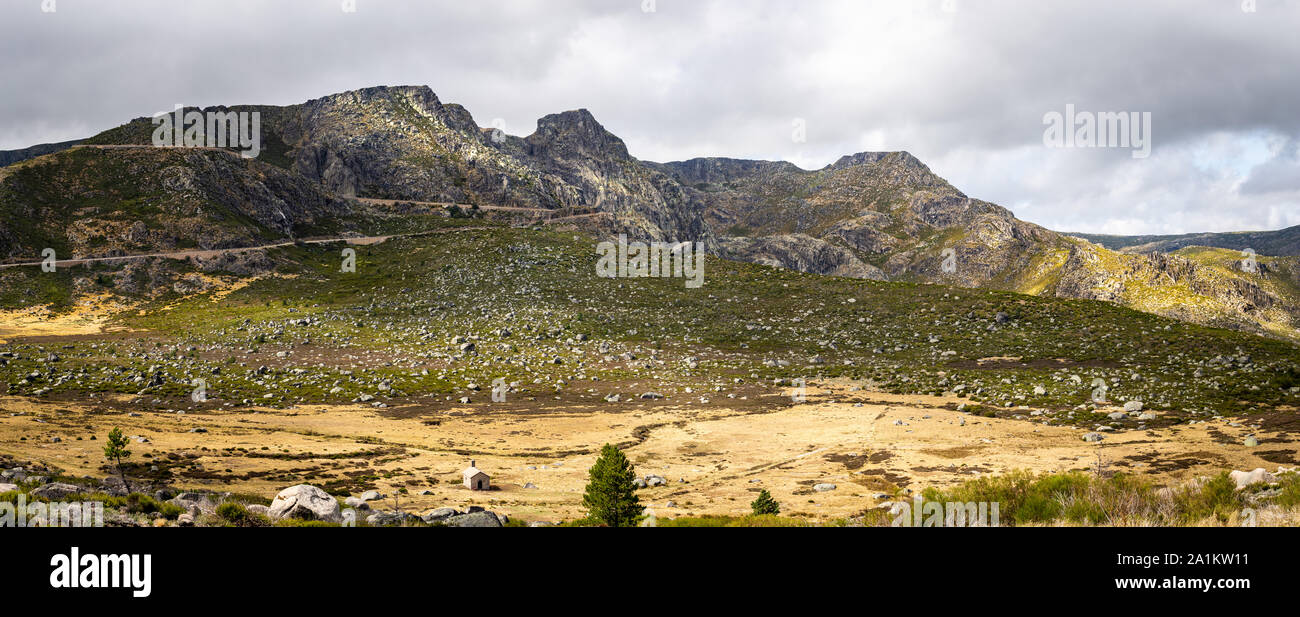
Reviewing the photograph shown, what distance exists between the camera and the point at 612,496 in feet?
60.0

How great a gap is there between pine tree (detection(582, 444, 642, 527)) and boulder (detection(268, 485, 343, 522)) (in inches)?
299

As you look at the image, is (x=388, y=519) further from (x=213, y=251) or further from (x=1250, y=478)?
(x=213, y=251)

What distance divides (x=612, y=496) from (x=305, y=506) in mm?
9214

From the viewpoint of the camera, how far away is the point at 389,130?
144500 millimetres

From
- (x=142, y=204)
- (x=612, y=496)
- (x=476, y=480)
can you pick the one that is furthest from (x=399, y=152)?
(x=612, y=496)

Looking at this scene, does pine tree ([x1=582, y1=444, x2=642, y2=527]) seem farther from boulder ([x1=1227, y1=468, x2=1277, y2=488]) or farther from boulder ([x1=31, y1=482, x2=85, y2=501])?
boulder ([x1=1227, y1=468, x2=1277, y2=488])

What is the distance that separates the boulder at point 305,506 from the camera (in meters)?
17.8

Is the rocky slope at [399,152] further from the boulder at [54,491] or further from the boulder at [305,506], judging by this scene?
the boulder at [305,506]

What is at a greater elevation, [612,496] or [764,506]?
[612,496]
